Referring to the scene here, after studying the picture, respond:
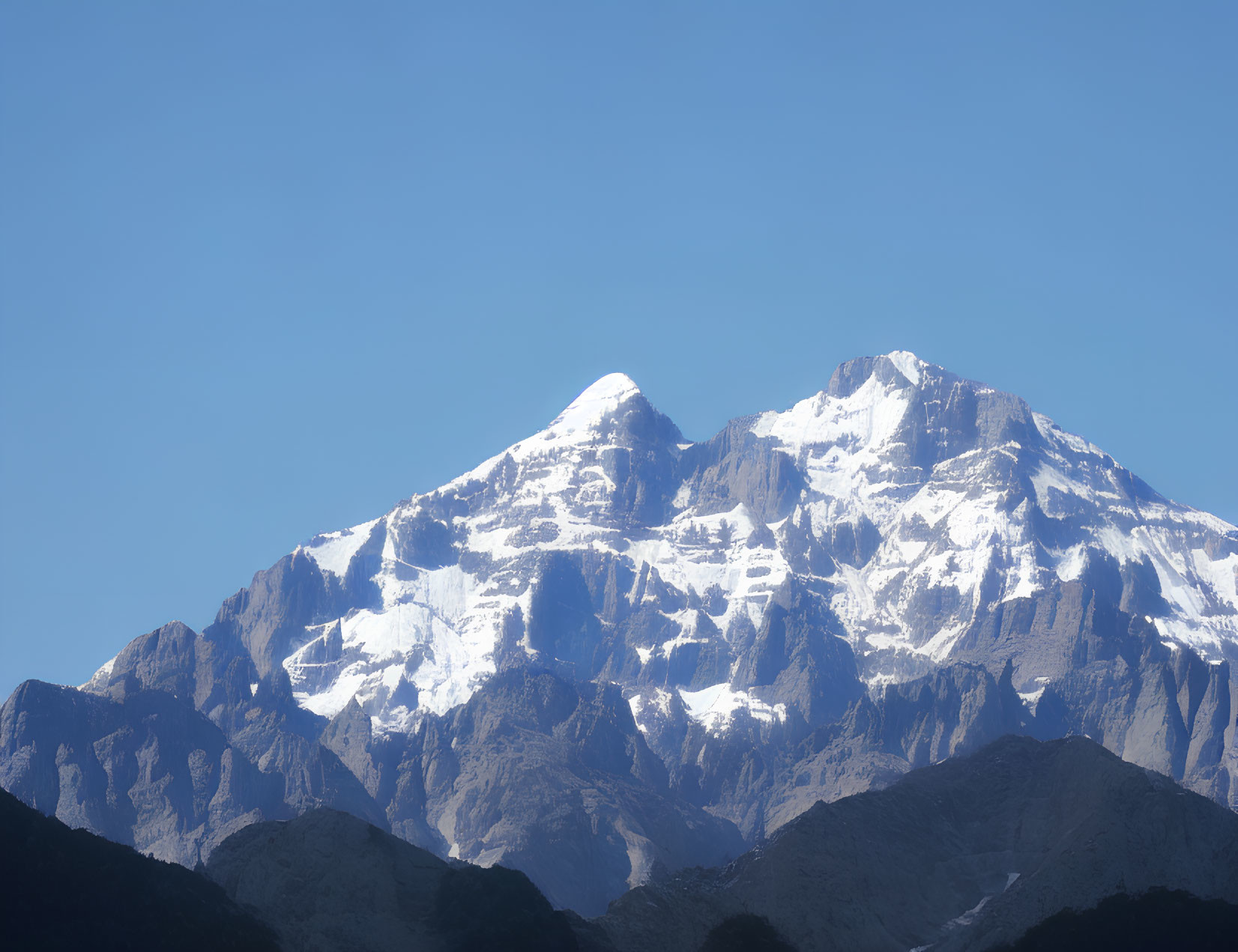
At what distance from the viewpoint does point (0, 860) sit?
200 metres

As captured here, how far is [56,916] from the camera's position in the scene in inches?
7741

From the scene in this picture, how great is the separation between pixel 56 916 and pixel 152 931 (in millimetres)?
9009

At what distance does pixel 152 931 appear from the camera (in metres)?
200

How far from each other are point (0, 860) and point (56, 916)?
27.2 ft

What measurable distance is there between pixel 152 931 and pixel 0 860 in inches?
624
